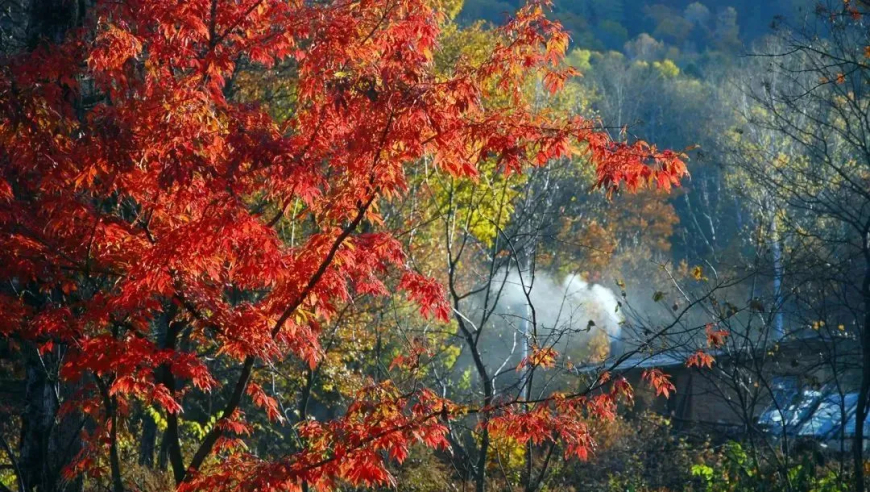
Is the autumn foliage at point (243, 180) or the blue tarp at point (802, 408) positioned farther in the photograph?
the blue tarp at point (802, 408)

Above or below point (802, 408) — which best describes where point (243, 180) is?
below

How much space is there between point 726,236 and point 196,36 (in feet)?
148

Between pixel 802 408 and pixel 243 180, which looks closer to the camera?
pixel 243 180

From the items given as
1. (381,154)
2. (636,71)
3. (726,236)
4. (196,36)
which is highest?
(636,71)

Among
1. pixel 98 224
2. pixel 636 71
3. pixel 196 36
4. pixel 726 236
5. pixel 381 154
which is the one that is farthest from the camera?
pixel 636 71

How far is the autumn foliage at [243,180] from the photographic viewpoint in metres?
5.38

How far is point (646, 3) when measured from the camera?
82.2 m

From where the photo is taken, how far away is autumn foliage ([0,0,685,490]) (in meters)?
5.38

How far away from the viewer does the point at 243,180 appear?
5.94 metres

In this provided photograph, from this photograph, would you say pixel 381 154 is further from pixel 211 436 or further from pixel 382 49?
pixel 211 436

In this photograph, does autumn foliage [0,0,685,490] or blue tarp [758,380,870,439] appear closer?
autumn foliage [0,0,685,490]

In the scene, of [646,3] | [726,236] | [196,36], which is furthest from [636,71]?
[196,36]

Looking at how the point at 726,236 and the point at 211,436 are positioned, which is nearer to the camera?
the point at 211,436

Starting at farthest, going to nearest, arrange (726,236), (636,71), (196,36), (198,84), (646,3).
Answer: (646,3) → (636,71) → (726,236) → (196,36) → (198,84)
